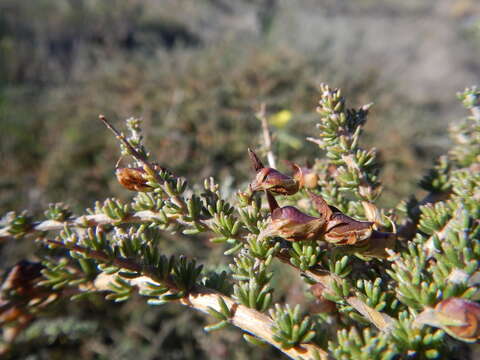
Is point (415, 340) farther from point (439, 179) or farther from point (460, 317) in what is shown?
point (439, 179)

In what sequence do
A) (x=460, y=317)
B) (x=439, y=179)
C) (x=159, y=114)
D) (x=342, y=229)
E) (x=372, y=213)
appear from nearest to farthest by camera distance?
(x=460, y=317) → (x=342, y=229) → (x=372, y=213) → (x=439, y=179) → (x=159, y=114)

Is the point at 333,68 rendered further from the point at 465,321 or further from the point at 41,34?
the point at 41,34

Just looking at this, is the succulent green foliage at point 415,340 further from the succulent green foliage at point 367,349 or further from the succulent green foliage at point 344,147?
the succulent green foliage at point 344,147

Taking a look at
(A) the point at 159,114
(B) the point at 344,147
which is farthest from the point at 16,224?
(A) the point at 159,114

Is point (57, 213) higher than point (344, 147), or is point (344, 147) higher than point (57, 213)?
point (344, 147)

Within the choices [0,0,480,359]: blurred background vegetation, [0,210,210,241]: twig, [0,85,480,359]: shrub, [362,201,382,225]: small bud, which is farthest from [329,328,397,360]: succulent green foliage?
[0,0,480,359]: blurred background vegetation

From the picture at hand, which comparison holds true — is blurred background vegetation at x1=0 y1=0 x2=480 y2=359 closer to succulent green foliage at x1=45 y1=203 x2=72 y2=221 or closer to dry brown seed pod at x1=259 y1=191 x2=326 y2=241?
succulent green foliage at x1=45 y1=203 x2=72 y2=221
